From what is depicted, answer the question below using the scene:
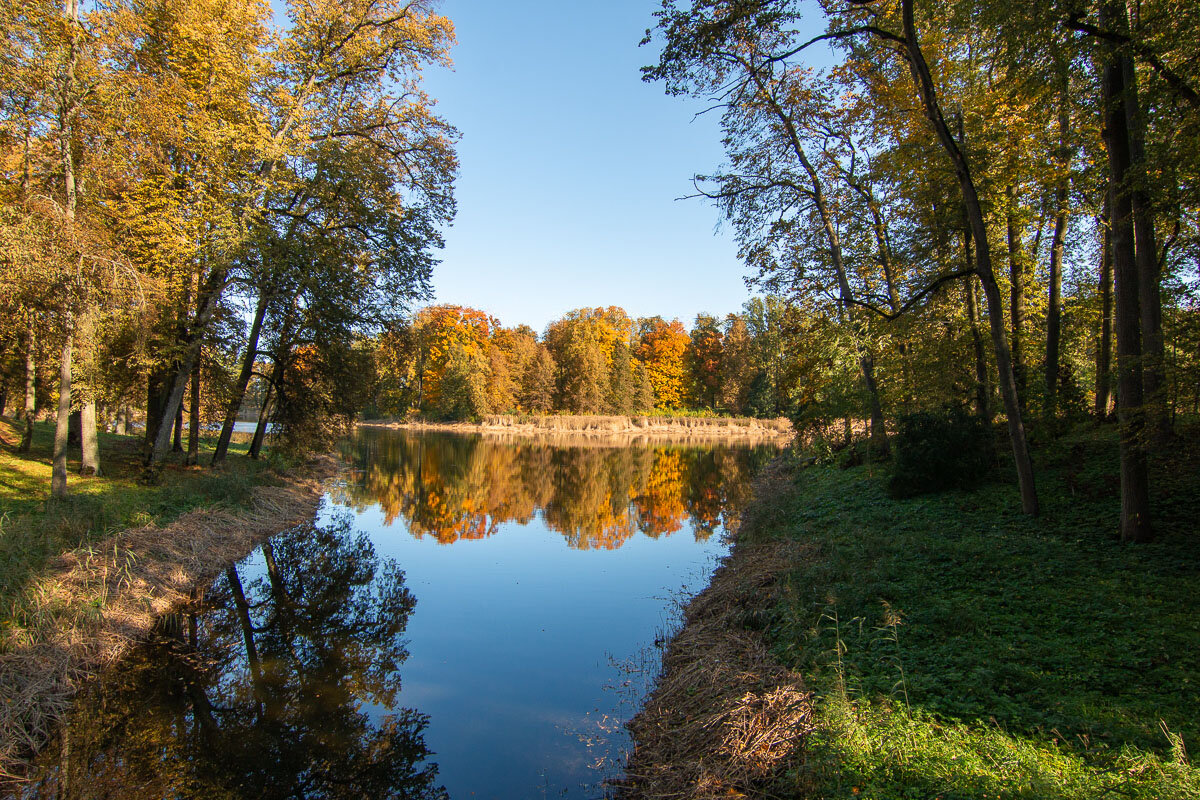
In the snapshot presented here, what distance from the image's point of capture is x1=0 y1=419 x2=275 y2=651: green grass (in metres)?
6.97

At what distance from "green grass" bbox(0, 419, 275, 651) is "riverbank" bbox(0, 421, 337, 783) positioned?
0.02 meters

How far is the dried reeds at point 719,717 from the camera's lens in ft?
13.4

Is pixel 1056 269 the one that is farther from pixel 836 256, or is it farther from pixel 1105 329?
pixel 836 256

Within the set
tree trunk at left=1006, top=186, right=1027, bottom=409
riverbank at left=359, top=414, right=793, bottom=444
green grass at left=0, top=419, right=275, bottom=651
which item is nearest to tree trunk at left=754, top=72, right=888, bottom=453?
tree trunk at left=1006, top=186, right=1027, bottom=409

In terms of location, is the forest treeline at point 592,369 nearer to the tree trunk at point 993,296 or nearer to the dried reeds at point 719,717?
the tree trunk at point 993,296

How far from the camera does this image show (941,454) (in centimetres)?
1114

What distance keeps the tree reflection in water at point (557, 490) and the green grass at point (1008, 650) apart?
743 cm

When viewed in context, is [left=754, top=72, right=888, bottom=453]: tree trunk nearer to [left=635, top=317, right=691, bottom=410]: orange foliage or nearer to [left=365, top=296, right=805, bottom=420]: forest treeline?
[left=365, top=296, right=805, bottom=420]: forest treeline

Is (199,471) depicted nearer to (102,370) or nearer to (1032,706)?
(102,370)

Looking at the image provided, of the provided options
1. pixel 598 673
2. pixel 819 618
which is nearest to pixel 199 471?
pixel 598 673

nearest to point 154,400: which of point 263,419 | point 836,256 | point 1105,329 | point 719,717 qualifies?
point 263,419

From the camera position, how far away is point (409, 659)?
763cm

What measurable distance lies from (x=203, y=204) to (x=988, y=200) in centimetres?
1722

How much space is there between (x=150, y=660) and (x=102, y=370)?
8.71m
